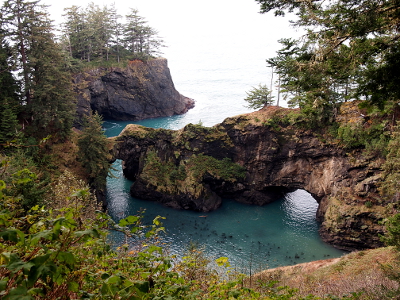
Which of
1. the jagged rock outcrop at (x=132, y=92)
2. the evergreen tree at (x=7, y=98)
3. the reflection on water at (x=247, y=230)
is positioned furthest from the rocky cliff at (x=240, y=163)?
the jagged rock outcrop at (x=132, y=92)

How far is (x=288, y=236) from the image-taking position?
28062mm

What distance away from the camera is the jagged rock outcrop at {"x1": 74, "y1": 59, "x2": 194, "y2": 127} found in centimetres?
5956

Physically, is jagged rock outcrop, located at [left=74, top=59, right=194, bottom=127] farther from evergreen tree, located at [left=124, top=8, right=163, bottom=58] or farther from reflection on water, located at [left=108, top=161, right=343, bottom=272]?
reflection on water, located at [left=108, top=161, right=343, bottom=272]

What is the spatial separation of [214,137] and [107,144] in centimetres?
1227

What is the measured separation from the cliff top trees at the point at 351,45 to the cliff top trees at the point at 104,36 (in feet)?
192

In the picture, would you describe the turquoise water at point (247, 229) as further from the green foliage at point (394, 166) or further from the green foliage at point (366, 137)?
the green foliage at point (366, 137)

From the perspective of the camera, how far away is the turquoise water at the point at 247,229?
25031 mm

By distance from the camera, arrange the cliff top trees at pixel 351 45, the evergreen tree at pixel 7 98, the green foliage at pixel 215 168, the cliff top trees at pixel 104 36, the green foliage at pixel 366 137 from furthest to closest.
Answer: the cliff top trees at pixel 104 36, the green foliage at pixel 215 168, the evergreen tree at pixel 7 98, the green foliage at pixel 366 137, the cliff top trees at pixel 351 45

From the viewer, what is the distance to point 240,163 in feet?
114

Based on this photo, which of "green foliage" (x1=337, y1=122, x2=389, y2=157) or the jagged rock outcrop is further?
the jagged rock outcrop

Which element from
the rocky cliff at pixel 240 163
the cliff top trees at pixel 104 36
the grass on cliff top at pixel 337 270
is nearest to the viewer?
the grass on cliff top at pixel 337 270

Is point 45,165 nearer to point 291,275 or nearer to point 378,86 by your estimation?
point 291,275

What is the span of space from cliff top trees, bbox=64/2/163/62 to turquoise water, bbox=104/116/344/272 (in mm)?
35911

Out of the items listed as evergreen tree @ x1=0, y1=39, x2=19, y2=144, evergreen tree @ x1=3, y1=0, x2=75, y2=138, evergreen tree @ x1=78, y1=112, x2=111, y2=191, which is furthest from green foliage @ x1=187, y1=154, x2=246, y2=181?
evergreen tree @ x1=0, y1=39, x2=19, y2=144
